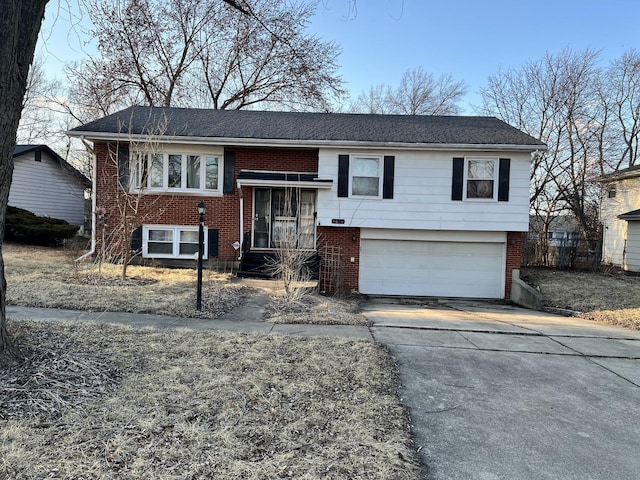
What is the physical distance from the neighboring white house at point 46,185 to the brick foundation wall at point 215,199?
10133 millimetres

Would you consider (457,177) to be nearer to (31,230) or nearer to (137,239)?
(137,239)

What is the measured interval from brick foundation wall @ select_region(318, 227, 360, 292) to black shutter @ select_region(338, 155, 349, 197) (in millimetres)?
1181

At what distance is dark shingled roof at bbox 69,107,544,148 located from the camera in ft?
38.9

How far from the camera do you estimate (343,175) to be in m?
12.1

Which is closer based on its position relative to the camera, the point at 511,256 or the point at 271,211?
the point at 511,256

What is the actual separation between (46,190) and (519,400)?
2445cm

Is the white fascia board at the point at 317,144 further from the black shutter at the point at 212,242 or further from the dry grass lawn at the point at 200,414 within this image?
the dry grass lawn at the point at 200,414

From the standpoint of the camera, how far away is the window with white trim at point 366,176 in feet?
40.0

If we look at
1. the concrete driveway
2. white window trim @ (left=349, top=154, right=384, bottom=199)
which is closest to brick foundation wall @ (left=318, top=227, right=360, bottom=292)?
white window trim @ (left=349, top=154, right=384, bottom=199)

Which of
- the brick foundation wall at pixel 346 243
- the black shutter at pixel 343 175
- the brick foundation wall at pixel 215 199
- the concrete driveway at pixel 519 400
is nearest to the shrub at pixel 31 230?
the brick foundation wall at pixel 215 199

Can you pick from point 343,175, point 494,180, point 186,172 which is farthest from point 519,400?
point 186,172

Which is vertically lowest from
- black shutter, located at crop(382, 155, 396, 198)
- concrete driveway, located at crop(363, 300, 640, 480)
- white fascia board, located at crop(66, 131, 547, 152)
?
concrete driveway, located at crop(363, 300, 640, 480)

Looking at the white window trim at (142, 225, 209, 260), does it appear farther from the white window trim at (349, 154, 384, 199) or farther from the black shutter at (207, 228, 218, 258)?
the white window trim at (349, 154, 384, 199)

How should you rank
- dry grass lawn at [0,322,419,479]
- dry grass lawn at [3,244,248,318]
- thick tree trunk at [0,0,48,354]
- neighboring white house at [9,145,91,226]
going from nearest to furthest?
dry grass lawn at [0,322,419,479]
thick tree trunk at [0,0,48,354]
dry grass lawn at [3,244,248,318]
neighboring white house at [9,145,91,226]
